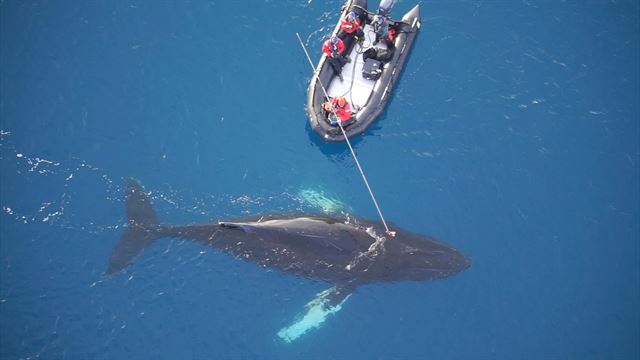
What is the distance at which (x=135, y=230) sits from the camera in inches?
850

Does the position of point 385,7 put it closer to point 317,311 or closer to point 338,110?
point 338,110

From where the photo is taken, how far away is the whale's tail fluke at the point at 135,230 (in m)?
21.3

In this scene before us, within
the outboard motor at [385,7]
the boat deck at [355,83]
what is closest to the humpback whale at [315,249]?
the boat deck at [355,83]

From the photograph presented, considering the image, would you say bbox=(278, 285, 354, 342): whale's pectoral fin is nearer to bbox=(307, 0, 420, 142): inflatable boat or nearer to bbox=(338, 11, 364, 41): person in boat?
bbox=(307, 0, 420, 142): inflatable boat

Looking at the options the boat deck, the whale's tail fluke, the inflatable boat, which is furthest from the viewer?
the boat deck

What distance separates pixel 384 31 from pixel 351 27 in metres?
1.77

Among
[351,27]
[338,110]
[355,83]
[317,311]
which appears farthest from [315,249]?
[351,27]

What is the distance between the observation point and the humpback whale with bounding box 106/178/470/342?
2027 cm

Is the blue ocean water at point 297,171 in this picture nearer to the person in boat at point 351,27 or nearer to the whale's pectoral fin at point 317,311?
the whale's pectoral fin at point 317,311

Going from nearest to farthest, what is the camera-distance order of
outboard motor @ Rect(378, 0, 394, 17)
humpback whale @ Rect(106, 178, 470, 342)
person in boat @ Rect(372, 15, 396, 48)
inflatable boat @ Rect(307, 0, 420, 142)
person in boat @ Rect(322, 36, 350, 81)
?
humpback whale @ Rect(106, 178, 470, 342) < inflatable boat @ Rect(307, 0, 420, 142) < person in boat @ Rect(322, 36, 350, 81) < outboard motor @ Rect(378, 0, 394, 17) < person in boat @ Rect(372, 15, 396, 48)

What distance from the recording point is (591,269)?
21734 millimetres

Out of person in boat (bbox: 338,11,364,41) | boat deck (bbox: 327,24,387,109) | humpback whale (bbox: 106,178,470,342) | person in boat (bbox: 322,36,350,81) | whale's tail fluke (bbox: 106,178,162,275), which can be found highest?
person in boat (bbox: 338,11,364,41)

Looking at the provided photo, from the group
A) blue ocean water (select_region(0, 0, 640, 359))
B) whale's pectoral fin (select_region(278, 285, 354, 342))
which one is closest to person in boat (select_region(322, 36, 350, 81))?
blue ocean water (select_region(0, 0, 640, 359))

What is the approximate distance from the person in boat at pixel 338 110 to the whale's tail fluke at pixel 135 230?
355 inches
